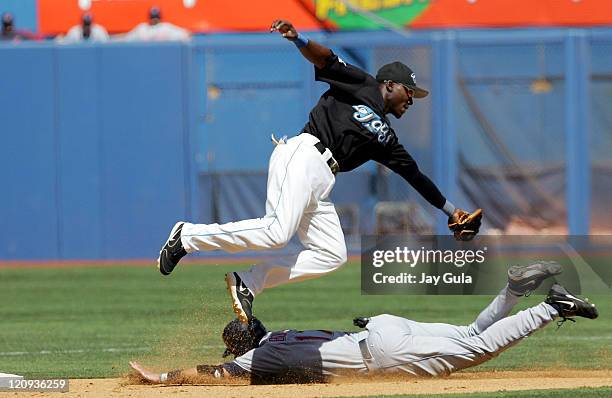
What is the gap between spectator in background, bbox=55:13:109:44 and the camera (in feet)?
58.2

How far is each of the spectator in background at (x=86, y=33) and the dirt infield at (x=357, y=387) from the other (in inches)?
423

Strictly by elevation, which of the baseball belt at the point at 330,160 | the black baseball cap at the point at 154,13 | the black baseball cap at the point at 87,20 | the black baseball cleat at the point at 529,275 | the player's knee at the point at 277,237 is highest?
the black baseball cap at the point at 154,13

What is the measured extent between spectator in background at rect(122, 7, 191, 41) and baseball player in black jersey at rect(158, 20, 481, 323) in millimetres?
10012

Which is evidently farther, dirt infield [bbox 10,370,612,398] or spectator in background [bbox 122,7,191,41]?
spectator in background [bbox 122,7,191,41]

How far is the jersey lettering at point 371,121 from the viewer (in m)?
7.61

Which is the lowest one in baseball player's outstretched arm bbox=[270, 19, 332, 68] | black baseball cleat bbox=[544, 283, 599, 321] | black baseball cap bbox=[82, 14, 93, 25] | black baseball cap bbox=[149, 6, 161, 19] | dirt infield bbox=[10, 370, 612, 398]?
dirt infield bbox=[10, 370, 612, 398]

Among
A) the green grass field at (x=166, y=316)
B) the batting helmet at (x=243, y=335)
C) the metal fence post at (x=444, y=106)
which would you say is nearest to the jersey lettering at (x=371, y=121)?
the batting helmet at (x=243, y=335)

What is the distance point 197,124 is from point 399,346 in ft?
34.0

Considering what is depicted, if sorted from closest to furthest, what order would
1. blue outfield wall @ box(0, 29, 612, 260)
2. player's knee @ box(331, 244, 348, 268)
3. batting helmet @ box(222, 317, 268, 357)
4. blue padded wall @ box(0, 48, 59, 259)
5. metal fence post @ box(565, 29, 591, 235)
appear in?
batting helmet @ box(222, 317, 268, 357) < player's knee @ box(331, 244, 348, 268) < metal fence post @ box(565, 29, 591, 235) < blue outfield wall @ box(0, 29, 612, 260) < blue padded wall @ box(0, 48, 59, 259)

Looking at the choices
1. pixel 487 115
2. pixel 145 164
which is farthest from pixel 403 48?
pixel 145 164

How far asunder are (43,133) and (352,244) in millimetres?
4547

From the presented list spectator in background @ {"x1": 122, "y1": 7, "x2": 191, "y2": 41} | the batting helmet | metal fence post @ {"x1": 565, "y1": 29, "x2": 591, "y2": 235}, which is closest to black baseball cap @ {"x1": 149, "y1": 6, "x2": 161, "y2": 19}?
spectator in background @ {"x1": 122, "y1": 7, "x2": 191, "y2": 41}

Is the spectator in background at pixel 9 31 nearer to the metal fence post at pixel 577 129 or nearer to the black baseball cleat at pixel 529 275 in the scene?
the metal fence post at pixel 577 129

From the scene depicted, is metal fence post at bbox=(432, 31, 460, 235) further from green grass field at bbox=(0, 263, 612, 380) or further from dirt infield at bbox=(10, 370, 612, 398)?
dirt infield at bbox=(10, 370, 612, 398)
